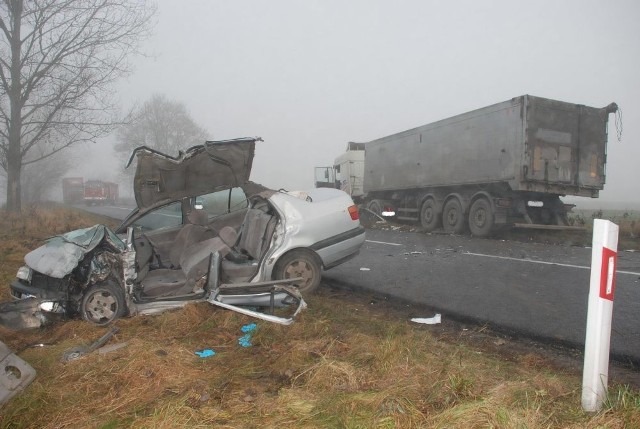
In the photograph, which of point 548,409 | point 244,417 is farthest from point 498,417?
point 244,417

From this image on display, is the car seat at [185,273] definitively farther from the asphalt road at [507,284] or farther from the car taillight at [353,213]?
the asphalt road at [507,284]

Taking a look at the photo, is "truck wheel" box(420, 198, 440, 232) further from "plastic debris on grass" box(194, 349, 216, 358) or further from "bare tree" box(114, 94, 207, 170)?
"bare tree" box(114, 94, 207, 170)

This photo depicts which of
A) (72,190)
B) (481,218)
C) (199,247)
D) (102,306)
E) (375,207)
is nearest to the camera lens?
(102,306)

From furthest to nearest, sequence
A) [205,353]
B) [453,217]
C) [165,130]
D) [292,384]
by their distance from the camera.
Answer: [165,130]
[453,217]
[205,353]
[292,384]

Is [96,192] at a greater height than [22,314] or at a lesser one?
lesser

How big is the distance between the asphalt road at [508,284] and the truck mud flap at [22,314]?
401cm

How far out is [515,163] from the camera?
40.9ft

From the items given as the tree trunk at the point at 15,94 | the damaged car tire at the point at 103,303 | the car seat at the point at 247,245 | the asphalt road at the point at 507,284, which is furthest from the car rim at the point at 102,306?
the tree trunk at the point at 15,94

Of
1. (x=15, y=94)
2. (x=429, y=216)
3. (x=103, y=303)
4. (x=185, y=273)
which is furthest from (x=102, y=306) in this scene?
(x=15, y=94)

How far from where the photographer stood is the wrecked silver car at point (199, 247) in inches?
181

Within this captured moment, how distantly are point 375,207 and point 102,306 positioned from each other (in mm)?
15852

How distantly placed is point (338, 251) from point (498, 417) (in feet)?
12.9

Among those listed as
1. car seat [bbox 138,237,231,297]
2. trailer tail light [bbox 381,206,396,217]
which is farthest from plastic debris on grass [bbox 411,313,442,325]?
trailer tail light [bbox 381,206,396,217]

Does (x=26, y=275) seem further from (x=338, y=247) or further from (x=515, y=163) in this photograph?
(x=515, y=163)
